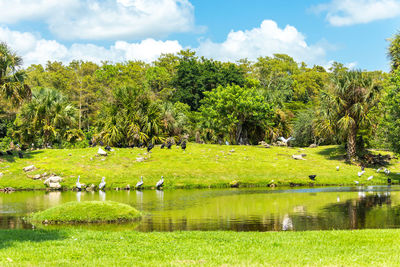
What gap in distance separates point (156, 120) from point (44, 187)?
18.6 meters

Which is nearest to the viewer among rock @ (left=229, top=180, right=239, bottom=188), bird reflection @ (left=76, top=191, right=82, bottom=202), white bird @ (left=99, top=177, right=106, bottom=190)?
bird reflection @ (left=76, top=191, right=82, bottom=202)

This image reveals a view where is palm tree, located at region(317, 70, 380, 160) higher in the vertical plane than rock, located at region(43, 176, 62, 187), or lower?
higher

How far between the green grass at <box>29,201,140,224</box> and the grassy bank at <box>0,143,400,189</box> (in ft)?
55.6

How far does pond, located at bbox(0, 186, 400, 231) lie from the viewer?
20.1 metres

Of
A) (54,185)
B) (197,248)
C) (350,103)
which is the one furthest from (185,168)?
(197,248)

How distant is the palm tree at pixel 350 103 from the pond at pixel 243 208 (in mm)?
11628

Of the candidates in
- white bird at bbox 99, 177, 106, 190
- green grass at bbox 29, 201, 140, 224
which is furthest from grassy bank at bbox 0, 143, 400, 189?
green grass at bbox 29, 201, 140, 224

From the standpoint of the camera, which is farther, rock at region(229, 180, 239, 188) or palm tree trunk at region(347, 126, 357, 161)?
palm tree trunk at region(347, 126, 357, 161)

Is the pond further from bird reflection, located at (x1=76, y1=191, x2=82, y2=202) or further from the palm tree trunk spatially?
the palm tree trunk

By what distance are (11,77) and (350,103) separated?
35.3m

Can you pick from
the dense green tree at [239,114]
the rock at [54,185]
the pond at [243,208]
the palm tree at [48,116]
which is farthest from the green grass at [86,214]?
the dense green tree at [239,114]

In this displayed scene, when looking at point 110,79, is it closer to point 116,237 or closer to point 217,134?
point 217,134

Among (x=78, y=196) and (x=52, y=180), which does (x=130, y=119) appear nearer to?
(x=52, y=180)

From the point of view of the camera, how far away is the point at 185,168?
43281 mm
